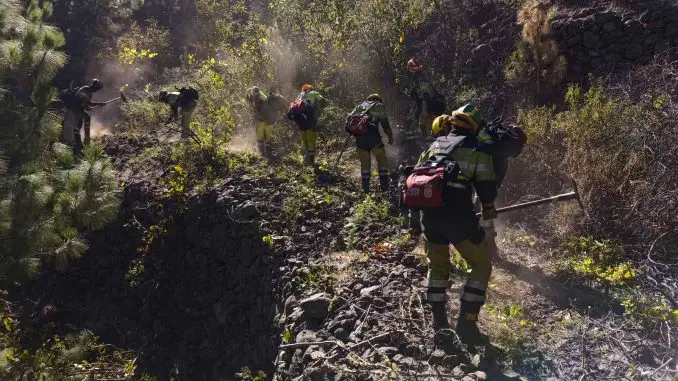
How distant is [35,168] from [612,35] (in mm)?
8346

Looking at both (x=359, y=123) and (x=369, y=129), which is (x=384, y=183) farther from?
(x=359, y=123)

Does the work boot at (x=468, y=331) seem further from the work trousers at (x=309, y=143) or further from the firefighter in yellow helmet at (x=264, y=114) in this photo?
the firefighter in yellow helmet at (x=264, y=114)

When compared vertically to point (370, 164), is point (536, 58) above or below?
above

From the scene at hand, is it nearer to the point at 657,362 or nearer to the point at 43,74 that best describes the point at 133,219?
the point at 43,74

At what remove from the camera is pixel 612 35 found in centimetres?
820

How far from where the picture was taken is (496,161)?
5.18 metres

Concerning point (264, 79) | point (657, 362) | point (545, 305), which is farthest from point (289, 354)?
point (264, 79)

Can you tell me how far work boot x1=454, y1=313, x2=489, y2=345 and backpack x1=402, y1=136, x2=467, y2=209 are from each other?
1.00 m

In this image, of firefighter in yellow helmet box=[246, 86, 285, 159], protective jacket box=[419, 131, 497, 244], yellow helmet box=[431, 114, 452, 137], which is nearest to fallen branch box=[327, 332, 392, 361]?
protective jacket box=[419, 131, 497, 244]

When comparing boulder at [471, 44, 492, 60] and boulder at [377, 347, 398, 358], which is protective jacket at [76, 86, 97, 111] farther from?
boulder at [377, 347, 398, 358]

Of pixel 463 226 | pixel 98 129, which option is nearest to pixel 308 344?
pixel 463 226

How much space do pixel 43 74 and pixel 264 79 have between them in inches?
273

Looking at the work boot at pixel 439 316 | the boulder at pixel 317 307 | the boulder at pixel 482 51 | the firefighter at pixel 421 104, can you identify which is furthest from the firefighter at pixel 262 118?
the work boot at pixel 439 316

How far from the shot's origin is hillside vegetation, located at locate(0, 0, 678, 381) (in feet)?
16.1
